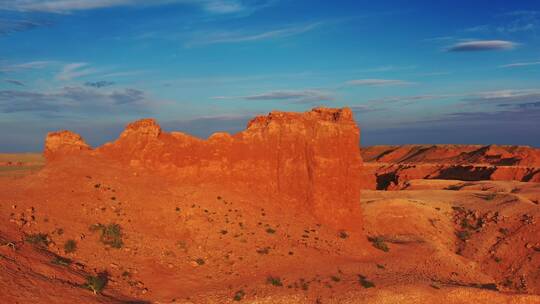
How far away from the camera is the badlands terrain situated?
16.5 m

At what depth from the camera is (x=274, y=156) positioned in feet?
76.8

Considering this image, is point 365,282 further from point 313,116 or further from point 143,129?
point 143,129

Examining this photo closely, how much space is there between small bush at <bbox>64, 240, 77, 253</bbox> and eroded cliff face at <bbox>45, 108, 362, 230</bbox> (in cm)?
564

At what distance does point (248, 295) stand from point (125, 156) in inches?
375

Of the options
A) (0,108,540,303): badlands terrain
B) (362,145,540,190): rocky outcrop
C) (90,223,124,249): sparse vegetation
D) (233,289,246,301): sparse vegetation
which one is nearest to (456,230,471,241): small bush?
(0,108,540,303): badlands terrain

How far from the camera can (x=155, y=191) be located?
21125 millimetres

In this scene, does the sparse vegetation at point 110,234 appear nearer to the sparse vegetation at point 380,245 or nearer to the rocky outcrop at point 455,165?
the sparse vegetation at point 380,245

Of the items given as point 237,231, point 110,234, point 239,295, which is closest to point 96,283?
point 110,234

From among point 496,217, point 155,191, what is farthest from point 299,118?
point 496,217

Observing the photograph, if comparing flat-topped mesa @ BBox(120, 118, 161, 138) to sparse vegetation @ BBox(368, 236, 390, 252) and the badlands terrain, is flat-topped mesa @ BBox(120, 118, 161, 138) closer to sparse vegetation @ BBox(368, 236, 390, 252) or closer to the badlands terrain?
the badlands terrain

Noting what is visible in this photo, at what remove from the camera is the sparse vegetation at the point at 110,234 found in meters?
18.0

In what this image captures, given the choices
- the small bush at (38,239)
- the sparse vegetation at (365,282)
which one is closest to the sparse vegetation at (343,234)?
the sparse vegetation at (365,282)

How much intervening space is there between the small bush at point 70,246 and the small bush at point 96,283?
1.75 meters

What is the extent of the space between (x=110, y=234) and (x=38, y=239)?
8.46ft
